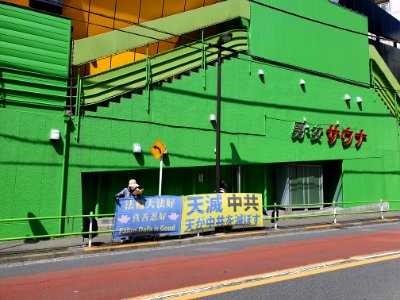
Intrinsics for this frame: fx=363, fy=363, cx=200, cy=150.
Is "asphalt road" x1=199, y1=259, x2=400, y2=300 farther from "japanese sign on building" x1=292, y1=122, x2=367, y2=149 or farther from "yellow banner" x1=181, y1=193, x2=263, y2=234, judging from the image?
"japanese sign on building" x1=292, y1=122, x2=367, y2=149

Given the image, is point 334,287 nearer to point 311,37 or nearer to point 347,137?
point 347,137

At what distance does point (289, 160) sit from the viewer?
18.1m

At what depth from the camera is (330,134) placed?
1978cm

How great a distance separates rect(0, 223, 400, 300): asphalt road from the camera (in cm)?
582

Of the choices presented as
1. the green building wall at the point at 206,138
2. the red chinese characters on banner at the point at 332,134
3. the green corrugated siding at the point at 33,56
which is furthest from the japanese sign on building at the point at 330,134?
the green corrugated siding at the point at 33,56

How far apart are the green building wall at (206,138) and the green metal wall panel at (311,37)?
0.09 m

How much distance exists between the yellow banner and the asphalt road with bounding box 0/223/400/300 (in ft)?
2.52

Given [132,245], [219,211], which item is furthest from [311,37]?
[132,245]

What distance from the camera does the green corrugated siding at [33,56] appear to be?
11602 millimetres

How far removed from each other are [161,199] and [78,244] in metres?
2.63

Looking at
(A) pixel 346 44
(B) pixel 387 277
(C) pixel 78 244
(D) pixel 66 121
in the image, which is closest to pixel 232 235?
(C) pixel 78 244

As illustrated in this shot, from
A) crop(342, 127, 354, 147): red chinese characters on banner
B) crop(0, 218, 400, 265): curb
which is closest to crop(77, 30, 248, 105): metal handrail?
crop(0, 218, 400, 265): curb

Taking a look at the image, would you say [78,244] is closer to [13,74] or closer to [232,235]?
[232,235]

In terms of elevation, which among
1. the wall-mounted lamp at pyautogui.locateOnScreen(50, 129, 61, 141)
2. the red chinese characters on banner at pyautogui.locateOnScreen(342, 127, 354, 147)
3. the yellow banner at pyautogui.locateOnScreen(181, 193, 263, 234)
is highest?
the red chinese characters on banner at pyautogui.locateOnScreen(342, 127, 354, 147)
